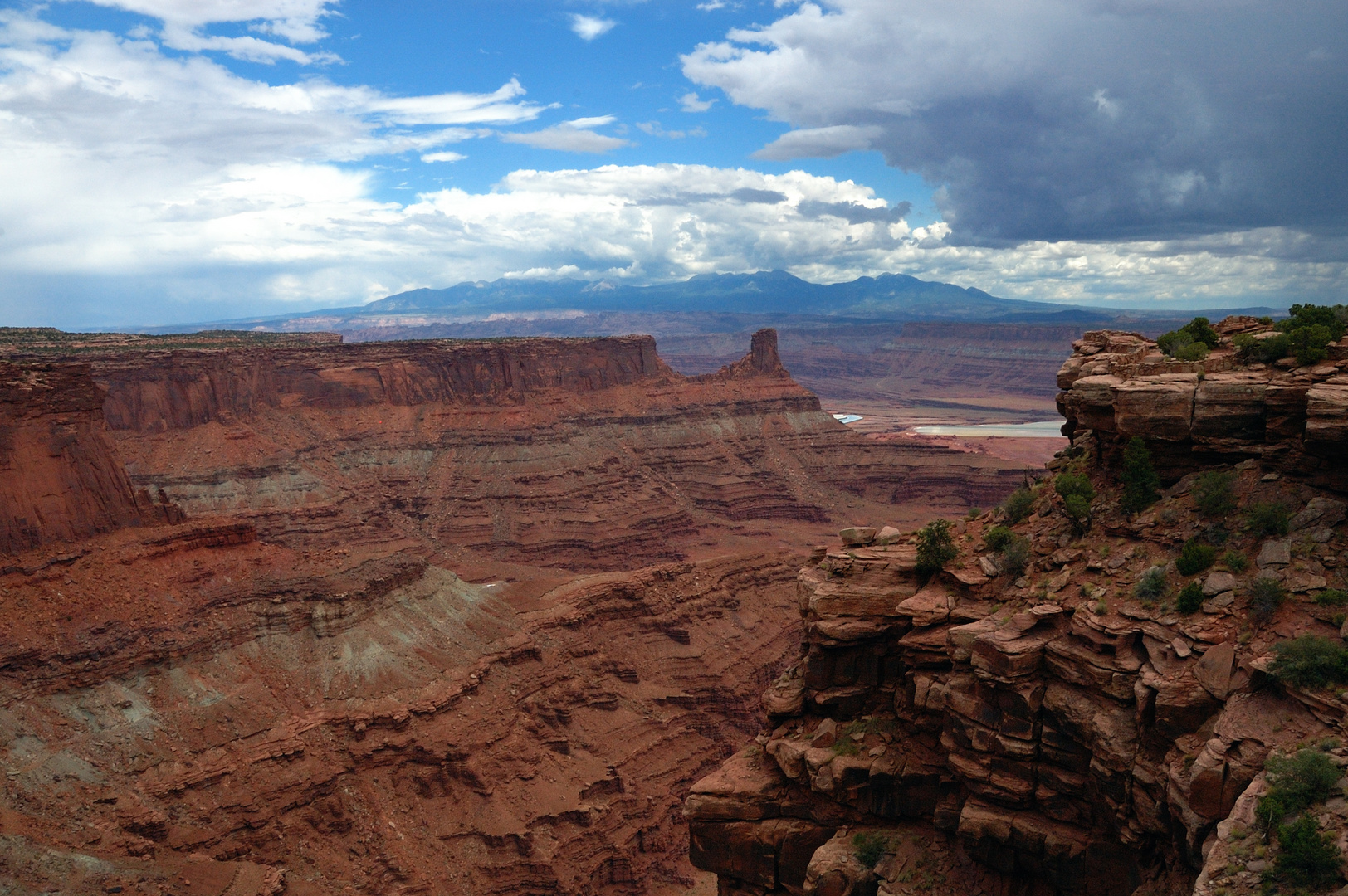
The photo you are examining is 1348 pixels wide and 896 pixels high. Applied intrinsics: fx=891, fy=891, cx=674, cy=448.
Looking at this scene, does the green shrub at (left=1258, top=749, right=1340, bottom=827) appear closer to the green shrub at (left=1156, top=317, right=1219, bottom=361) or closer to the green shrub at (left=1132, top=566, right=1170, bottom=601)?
the green shrub at (left=1132, top=566, right=1170, bottom=601)

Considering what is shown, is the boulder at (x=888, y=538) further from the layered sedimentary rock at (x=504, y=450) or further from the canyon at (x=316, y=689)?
the layered sedimentary rock at (x=504, y=450)

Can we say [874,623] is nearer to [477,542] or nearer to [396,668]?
[396,668]

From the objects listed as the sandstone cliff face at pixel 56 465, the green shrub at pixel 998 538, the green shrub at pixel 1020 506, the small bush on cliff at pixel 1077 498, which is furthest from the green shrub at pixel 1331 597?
the sandstone cliff face at pixel 56 465

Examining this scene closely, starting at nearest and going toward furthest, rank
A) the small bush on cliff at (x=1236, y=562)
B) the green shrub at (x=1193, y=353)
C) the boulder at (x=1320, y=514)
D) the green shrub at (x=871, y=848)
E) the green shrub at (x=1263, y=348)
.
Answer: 1. the boulder at (x=1320, y=514)
2. the small bush on cliff at (x=1236, y=562)
3. the green shrub at (x=1263, y=348)
4. the green shrub at (x=871, y=848)
5. the green shrub at (x=1193, y=353)

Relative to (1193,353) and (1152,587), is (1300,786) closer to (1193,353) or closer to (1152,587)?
(1152,587)

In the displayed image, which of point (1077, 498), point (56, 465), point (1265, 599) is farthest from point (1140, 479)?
point (56, 465)

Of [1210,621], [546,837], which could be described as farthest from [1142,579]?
[546,837]

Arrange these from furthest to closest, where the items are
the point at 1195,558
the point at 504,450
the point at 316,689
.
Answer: the point at 504,450
the point at 316,689
the point at 1195,558
